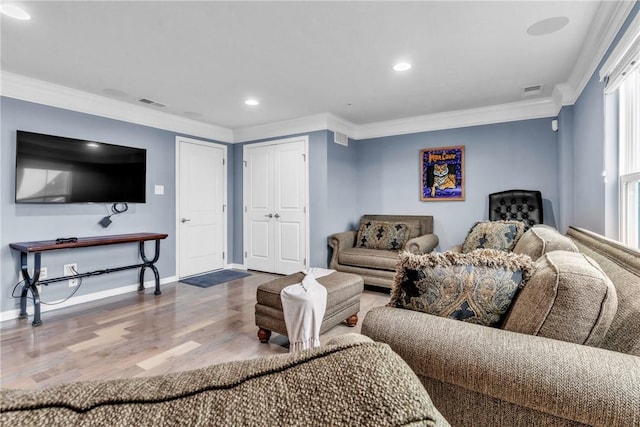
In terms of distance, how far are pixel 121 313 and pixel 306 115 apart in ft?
10.5

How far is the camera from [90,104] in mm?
3561

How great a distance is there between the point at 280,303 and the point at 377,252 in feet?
6.45

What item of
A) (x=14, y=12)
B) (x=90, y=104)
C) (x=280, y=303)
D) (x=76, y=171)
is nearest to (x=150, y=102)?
(x=90, y=104)

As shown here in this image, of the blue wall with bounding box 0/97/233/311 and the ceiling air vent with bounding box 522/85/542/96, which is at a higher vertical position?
the ceiling air vent with bounding box 522/85/542/96

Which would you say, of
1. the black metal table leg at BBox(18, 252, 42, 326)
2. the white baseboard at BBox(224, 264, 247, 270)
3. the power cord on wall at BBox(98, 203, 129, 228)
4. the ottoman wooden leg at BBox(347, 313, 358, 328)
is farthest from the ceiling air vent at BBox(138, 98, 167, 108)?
the ottoman wooden leg at BBox(347, 313, 358, 328)

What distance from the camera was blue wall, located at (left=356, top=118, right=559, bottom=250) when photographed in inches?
152

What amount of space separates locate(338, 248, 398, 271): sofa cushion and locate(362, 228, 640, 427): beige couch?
2.76m


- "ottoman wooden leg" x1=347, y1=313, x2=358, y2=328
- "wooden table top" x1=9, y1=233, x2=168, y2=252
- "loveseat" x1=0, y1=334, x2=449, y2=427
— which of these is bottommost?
"ottoman wooden leg" x1=347, y1=313, x2=358, y2=328

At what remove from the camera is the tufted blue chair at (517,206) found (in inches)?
148

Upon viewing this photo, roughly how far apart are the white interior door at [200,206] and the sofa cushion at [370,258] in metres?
2.15

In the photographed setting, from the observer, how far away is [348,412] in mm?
309

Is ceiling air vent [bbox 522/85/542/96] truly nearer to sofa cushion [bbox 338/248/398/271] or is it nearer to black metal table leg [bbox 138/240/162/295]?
sofa cushion [bbox 338/248/398/271]

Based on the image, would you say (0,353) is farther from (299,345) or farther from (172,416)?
(172,416)

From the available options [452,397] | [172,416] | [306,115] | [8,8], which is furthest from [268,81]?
[172,416]
